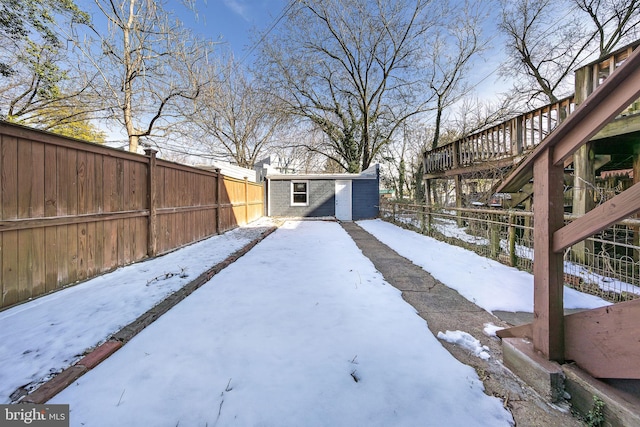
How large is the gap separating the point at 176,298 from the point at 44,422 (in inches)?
58.5

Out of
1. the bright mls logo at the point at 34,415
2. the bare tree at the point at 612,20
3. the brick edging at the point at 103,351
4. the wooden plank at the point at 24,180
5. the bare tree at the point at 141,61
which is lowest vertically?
the bright mls logo at the point at 34,415

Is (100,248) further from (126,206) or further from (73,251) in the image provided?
(126,206)

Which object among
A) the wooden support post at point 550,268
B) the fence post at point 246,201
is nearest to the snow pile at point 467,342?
the wooden support post at point 550,268

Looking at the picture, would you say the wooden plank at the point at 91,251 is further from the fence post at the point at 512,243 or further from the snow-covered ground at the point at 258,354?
the fence post at the point at 512,243

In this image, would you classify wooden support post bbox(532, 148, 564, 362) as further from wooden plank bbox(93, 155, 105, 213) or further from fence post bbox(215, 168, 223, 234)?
fence post bbox(215, 168, 223, 234)

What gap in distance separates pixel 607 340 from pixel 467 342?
0.89 metres

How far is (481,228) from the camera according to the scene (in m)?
5.19

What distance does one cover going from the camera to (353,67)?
14.2 m

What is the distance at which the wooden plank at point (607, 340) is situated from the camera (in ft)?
3.78

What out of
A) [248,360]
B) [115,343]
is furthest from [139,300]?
[248,360]

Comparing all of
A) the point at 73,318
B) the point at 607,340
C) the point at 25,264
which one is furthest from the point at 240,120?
the point at 607,340

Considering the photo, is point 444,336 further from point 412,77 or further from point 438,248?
point 412,77

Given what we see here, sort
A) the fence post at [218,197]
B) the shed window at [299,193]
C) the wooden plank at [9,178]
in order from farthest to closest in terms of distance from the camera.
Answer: the shed window at [299,193] < the fence post at [218,197] < the wooden plank at [9,178]

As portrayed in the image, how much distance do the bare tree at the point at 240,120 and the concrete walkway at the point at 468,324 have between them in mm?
13645
